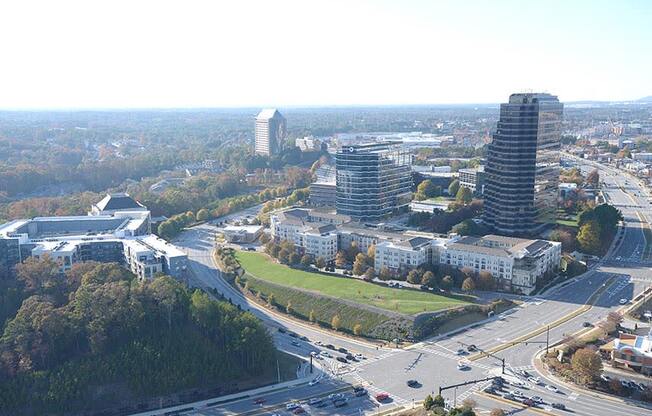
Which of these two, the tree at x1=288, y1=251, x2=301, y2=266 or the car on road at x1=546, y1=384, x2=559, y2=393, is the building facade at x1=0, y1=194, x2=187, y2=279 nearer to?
the tree at x1=288, y1=251, x2=301, y2=266

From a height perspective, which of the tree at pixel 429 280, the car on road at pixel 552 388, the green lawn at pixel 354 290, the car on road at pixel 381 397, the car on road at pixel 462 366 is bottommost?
the car on road at pixel 381 397

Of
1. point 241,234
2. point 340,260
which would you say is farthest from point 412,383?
point 241,234

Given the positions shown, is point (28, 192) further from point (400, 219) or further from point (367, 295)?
point (367, 295)

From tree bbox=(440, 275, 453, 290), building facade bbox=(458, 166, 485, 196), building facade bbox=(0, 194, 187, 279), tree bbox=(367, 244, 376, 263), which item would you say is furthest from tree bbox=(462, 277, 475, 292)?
building facade bbox=(458, 166, 485, 196)

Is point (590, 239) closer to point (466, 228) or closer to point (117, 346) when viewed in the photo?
point (466, 228)

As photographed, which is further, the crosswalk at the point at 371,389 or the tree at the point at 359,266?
the tree at the point at 359,266

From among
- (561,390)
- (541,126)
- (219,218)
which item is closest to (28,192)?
(219,218)

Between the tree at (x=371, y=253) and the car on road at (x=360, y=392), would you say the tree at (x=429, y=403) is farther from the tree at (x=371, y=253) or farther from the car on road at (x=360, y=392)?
the tree at (x=371, y=253)

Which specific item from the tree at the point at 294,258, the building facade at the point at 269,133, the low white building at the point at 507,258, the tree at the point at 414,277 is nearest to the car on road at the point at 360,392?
the tree at the point at 414,277
